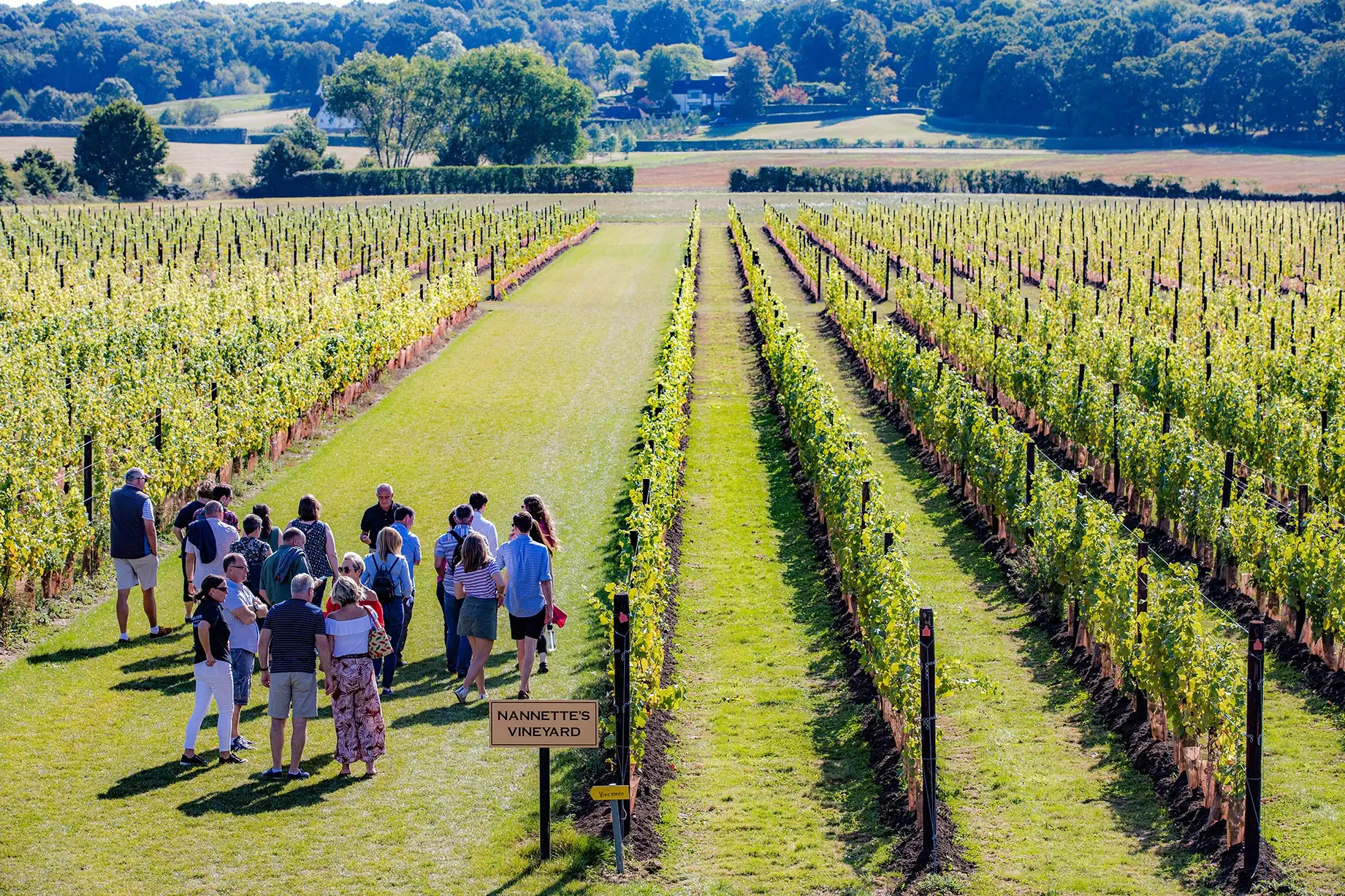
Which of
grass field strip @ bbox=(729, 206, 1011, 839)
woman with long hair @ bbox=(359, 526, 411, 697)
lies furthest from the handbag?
grass field strip @ bbox=(729, 206, 1011, 839)

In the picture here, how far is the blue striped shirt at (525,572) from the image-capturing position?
13.5m

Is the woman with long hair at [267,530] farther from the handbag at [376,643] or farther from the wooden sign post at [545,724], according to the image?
the wooden sign post at [545,724]

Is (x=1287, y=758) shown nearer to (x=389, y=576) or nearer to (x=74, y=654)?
(x=389, y=576)

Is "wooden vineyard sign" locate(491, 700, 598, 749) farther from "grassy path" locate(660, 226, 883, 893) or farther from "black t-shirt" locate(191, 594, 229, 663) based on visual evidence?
"black t-shirt" locate(191, 594, 229, 663)

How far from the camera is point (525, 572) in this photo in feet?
44.2

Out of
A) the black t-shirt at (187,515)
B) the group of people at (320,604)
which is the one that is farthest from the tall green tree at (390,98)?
the group of people at (320,604)

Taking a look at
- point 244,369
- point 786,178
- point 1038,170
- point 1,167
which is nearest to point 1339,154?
point 1038,170

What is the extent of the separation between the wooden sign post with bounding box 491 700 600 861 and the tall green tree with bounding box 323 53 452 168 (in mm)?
130201

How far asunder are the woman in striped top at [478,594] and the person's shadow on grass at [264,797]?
197cm

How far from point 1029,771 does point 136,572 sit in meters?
9.40

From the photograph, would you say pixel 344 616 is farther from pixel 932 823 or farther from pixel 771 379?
pixel 771 379

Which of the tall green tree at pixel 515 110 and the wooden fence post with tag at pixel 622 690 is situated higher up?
the tall green tree at pixel 515 110

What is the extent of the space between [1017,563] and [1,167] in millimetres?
98893

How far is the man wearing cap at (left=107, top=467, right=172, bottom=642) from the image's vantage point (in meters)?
15.0
